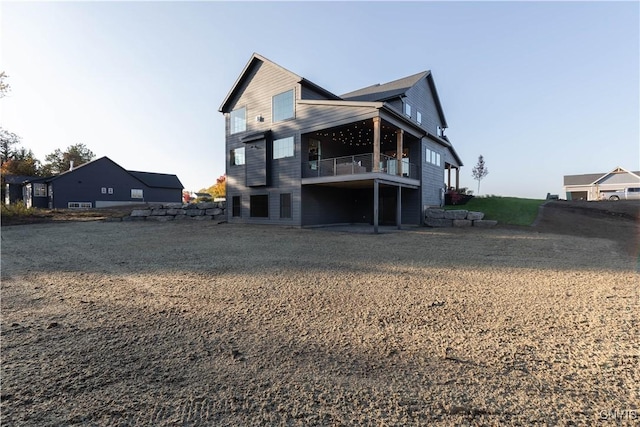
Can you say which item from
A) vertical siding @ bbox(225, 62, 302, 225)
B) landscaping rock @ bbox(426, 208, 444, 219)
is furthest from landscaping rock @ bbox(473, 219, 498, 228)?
vertical siding @ bbox(225, 62, 302, 225)

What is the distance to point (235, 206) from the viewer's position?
1933 centimetres

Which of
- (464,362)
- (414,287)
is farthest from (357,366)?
(414,287)

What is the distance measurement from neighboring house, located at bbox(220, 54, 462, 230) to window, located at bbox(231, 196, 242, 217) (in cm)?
7

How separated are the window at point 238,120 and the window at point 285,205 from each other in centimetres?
578

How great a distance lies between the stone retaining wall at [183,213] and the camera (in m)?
21.8

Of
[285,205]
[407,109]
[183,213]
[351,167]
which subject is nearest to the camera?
[351,167]

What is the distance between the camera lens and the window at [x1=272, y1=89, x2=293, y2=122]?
1633 cm

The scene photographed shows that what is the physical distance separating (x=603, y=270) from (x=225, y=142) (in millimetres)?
19676

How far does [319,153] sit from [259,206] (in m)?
5.13

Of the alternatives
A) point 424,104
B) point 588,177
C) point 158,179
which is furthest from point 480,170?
point 158,179

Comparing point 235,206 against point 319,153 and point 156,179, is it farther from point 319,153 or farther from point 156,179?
point 156,179

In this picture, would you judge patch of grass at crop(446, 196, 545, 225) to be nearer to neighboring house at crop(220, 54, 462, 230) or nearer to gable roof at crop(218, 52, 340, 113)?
neighboring house at crop(220, 54, 462, 230)

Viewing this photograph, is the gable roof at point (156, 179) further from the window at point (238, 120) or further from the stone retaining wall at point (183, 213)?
the window at point (238, 120)

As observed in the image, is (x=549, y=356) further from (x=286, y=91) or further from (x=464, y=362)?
(x=286, y=91)
